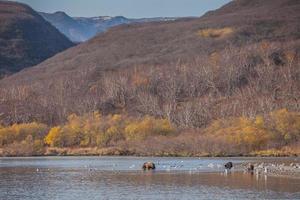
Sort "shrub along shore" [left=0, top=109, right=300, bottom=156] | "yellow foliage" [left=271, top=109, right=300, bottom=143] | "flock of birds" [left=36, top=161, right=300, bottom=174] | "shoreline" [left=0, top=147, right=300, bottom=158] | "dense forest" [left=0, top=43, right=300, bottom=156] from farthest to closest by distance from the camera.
A: "dense forest" [left=0, top=43, right=300, bottom=156] < "yellow foliage" [left=271, top=109, right=300, bottom=143] < "shrub along shore" [left=0, top=109, right=300, bottom=156] < "shoreline" [left=0, top=147, right=300, bottom=158] < "flock of birds" [left=36, top=161, right=300, bottom=174]

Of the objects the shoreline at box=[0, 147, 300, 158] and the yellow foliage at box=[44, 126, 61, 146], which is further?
the yellow foliage at box=[44, 126, 61, 146]

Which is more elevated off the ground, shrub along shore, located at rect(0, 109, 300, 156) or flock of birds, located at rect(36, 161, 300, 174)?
shrub along shore, located at rect(0, 109, 300, 156)

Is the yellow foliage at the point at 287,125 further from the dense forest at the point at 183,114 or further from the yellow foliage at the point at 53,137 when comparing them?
the yellow foliage at the point at 53,137

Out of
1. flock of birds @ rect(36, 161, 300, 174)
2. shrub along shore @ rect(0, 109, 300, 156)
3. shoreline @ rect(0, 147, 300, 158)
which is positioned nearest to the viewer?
flock of birds @ rect(36, 161, 300, 174)

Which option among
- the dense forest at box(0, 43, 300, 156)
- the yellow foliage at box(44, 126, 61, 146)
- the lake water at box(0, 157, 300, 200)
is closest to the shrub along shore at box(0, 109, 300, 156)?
the yellow foliage at box(44, 126, 61, 146)

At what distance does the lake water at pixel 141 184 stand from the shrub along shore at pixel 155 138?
2585cm

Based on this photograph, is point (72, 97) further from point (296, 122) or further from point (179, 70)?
point (296, 122)

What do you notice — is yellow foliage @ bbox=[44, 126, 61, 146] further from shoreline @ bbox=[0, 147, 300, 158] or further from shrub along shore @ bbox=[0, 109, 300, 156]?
shoreline @ bbox=[0, 147, 300, 158]

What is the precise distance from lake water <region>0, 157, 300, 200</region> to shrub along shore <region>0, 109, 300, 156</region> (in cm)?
2585

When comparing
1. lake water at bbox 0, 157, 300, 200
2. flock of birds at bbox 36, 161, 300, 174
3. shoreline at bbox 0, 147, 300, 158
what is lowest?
lake water at bbox 0, 157, 300, 200

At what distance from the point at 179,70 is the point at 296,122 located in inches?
3484

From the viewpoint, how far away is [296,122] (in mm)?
110625

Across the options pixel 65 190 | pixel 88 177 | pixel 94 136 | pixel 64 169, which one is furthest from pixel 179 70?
pixel 65 190

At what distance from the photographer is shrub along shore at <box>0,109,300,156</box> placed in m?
107
